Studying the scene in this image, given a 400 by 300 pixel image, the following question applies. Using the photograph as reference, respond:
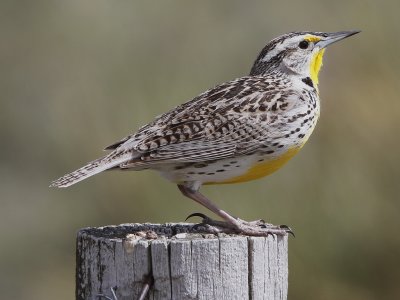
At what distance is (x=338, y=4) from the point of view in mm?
7863

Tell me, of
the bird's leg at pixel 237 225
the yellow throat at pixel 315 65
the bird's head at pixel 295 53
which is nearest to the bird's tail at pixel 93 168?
the bird's leg at pixel 237 225

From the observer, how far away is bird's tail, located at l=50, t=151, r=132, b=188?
14.5ft

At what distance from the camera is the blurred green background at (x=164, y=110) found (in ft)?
20.0

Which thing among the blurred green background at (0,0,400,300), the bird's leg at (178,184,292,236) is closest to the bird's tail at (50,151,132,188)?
the bird's leg at (178,184,292,236)

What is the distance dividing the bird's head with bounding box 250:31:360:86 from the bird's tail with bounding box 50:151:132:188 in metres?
1.00

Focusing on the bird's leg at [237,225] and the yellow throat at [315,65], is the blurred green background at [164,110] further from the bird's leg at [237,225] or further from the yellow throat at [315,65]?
the bird's leg at [237,225]

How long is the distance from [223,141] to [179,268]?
993mm

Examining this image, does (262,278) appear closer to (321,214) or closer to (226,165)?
(226,165)

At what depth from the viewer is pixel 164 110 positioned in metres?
7.10

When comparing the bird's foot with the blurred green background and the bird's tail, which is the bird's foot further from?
the blurred green background

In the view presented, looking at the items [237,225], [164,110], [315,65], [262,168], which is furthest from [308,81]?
[164,110]

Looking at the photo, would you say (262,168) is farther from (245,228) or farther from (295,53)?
(295,53)

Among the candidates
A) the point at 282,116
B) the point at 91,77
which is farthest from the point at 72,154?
the point at 282,116

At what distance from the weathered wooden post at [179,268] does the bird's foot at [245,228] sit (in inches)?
11.3
